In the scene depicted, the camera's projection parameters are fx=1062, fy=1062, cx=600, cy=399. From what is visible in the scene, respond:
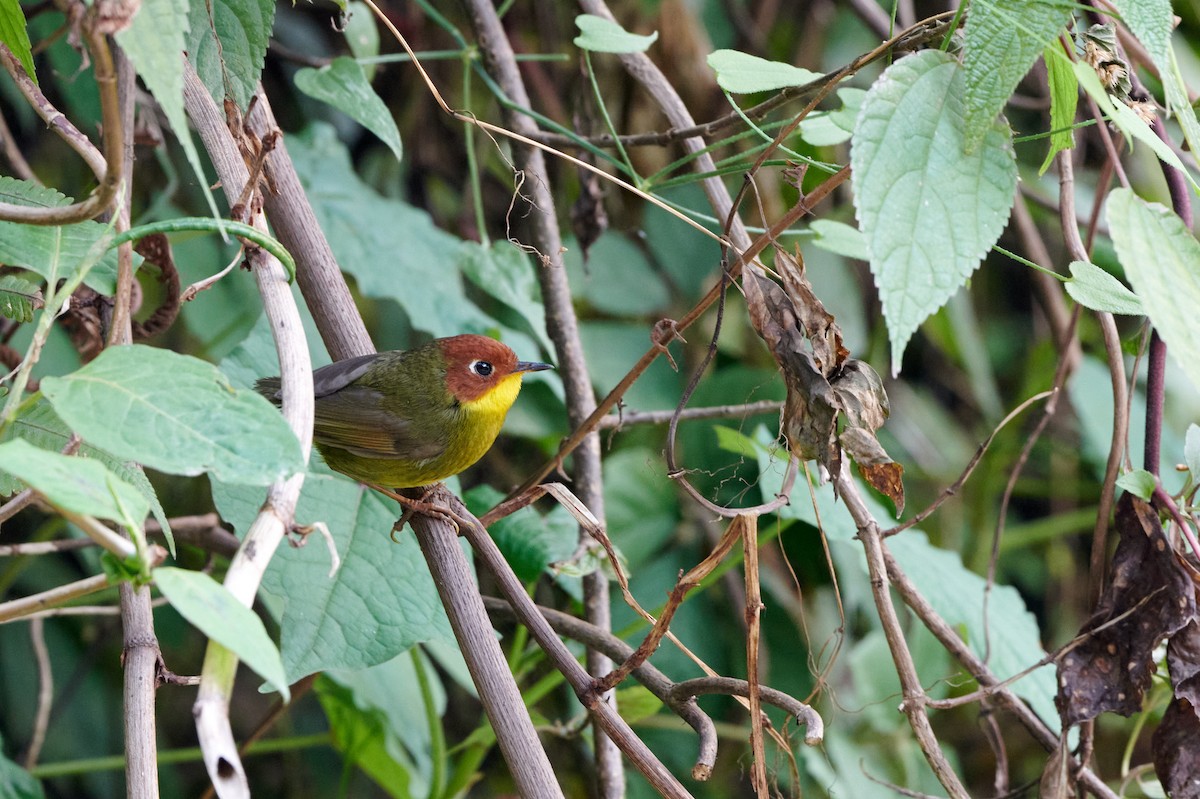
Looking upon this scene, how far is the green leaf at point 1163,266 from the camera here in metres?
1.10

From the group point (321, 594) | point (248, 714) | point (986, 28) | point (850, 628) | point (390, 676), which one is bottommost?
point (248, 714)

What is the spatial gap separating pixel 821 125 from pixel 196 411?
5.05 feet

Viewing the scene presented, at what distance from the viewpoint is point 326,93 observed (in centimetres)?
219

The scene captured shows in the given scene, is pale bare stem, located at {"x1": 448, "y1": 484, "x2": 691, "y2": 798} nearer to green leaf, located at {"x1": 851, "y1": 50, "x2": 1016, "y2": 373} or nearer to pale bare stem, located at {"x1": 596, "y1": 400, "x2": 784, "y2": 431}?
pale bare stem, located at {"x1": 596, "y1": 400, "x2": 784, "y2": 431}

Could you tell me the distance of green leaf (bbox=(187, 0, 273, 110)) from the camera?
1521mm

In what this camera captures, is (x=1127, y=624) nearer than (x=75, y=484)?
No

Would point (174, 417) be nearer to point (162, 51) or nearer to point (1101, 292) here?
point (162, 51)

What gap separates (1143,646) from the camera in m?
1.62

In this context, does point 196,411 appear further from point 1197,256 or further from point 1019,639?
point 1019,639

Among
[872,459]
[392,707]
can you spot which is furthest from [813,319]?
[392,707]

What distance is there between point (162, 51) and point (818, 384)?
0.88 metres

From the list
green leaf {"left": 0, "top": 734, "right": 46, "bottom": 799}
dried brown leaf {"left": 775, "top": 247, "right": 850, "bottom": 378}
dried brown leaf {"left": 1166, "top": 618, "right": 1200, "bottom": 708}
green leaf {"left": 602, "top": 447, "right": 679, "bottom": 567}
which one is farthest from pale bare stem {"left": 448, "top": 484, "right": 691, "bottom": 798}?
green leaf {"left": 602, "top": 447, "right": 679, "bottom": 567}

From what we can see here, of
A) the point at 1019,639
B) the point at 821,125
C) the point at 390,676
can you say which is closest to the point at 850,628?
the point at 1019,639

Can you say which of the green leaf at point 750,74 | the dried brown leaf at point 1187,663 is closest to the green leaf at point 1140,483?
the dried brown leaf at point 1187,663
